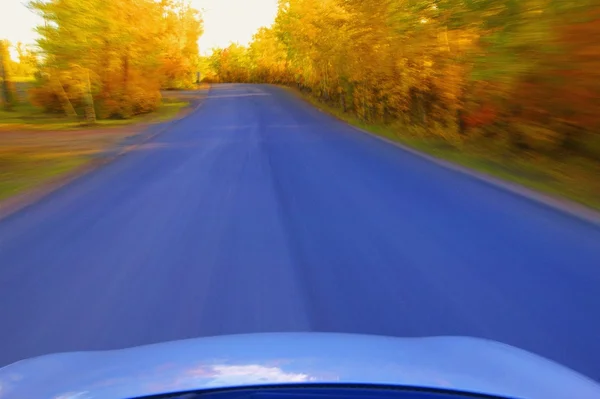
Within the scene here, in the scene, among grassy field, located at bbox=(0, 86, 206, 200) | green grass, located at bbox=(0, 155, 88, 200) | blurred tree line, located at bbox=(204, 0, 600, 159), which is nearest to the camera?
blurred tree line, located at bbox=(204, 0, 600, 159)

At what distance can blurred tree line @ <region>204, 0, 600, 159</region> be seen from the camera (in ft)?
40.8

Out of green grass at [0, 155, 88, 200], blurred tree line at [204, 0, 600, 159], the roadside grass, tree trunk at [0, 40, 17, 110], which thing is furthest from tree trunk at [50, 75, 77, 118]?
the roadside grass

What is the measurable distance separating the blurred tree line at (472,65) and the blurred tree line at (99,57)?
29.2 ft

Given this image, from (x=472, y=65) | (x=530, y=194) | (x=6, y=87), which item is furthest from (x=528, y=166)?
(x=6, y=87)

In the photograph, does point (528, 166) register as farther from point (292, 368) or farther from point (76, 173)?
point (292, 368)

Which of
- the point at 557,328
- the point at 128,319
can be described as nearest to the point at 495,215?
the point at 557,328

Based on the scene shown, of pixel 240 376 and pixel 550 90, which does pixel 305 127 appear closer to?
pixel 550 90

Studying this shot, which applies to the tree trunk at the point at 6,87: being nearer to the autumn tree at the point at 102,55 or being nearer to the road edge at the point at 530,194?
the autumn tree at the point at 102,55

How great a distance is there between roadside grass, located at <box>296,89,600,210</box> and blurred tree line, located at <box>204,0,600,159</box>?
17.4 inches

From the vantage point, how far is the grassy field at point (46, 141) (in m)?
15.8

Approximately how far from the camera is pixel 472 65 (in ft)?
52.2

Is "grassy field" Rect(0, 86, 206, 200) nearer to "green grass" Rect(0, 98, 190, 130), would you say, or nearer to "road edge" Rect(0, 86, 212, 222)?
"green grass" Rect(0, 98, 190, 130)

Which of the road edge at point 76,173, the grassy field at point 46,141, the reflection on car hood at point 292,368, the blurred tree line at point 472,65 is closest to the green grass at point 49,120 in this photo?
the grassy field at point 46,141

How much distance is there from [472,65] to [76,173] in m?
9.99
